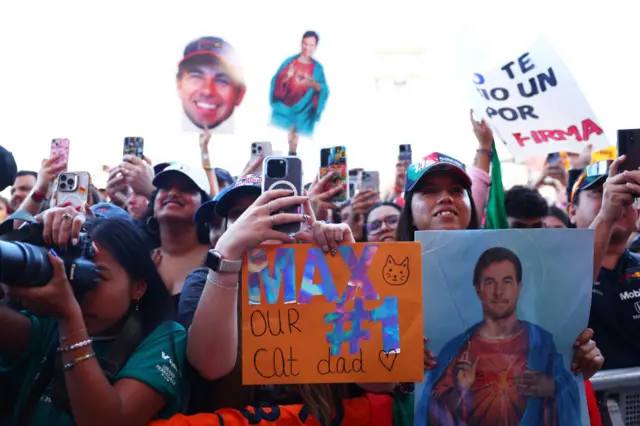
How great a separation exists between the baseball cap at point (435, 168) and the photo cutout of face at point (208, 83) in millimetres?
1606

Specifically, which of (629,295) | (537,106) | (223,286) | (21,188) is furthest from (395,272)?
(21,188)

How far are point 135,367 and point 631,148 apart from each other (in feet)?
5.05

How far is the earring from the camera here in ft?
8.67

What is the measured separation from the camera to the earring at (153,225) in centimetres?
264

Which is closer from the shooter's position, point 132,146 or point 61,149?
point 61,149

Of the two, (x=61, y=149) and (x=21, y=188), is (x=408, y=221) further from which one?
(x=21, y=188)

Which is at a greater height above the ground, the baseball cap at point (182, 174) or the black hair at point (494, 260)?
the baseball cap at point (182, 174)

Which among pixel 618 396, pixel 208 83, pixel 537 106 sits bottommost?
pixel 618 396

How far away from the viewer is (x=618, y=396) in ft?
5.90

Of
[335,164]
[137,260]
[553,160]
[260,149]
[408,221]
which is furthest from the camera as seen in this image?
[553,160]

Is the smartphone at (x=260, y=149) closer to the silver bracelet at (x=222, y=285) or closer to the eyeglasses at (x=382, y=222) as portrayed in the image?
the eyeglasses at (x=382, y=222)

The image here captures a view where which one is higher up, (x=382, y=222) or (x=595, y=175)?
(x=595, y=175)

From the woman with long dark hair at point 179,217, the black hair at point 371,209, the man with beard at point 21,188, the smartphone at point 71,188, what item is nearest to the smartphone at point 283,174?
the smartphone at point 71,188

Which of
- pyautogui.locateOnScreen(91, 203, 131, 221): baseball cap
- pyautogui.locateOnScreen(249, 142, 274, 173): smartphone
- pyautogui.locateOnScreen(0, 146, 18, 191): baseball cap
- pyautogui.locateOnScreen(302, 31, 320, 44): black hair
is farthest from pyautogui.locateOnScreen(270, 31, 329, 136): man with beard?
pyautogui.locateOnScreen(91, 203, 131, 221): baseball cap
